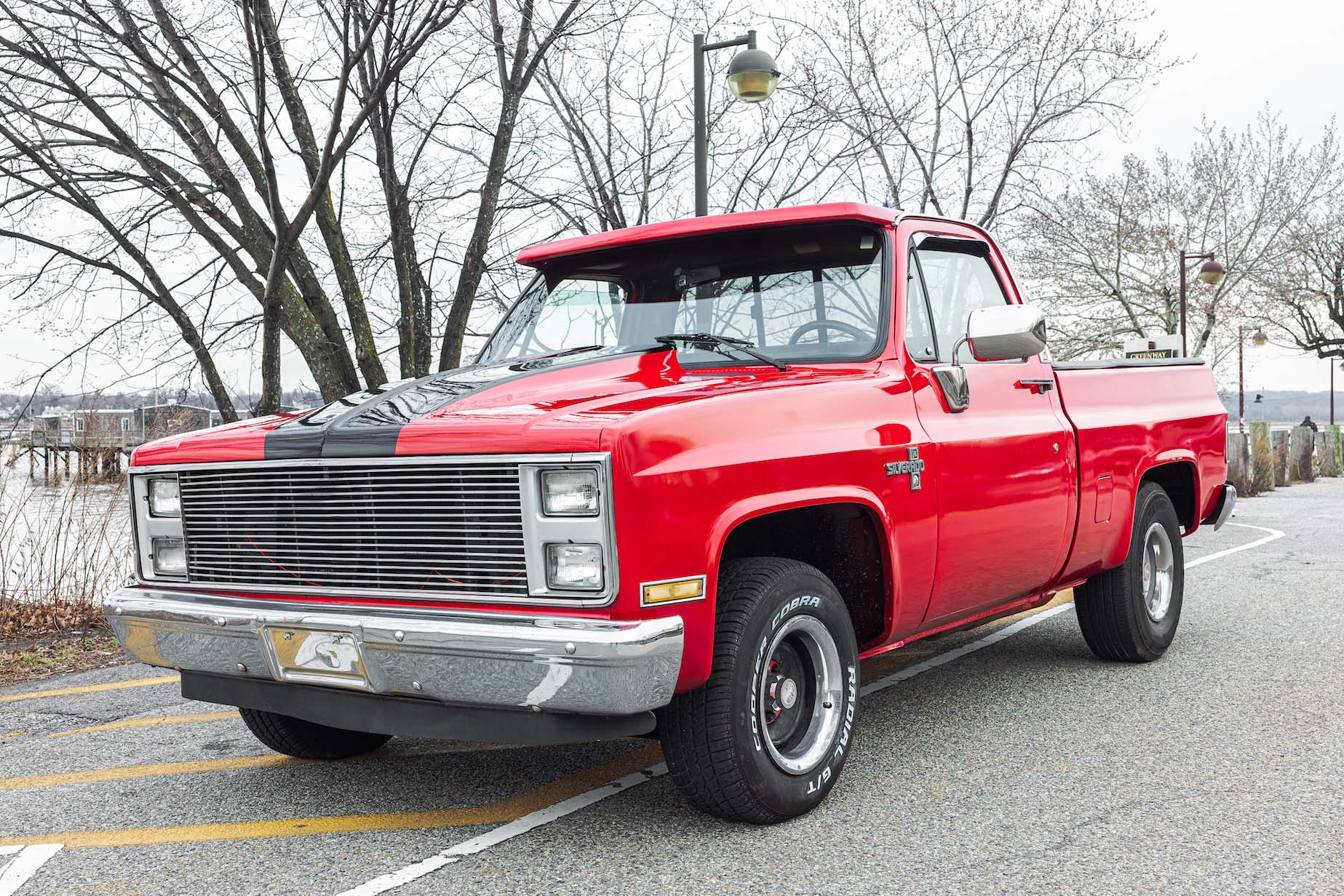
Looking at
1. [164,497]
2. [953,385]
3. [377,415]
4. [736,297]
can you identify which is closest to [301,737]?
[164,497]

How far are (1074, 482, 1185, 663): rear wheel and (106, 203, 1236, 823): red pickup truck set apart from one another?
513mm

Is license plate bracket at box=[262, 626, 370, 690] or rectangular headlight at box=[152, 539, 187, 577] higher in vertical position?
rectangular headlight at box=[152, 539, 187, 577]

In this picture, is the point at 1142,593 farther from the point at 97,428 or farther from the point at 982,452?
the point at 97,428

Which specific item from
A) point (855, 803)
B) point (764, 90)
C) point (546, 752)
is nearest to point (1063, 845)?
point (855, 803)

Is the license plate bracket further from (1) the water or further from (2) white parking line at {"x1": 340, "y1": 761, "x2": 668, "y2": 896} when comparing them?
(1) the water

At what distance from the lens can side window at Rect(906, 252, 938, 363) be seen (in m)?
4.55

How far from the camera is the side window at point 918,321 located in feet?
14.9

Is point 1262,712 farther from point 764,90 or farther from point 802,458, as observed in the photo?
point 764,90

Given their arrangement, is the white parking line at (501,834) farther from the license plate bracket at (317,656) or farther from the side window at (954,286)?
the side window at (954,286)

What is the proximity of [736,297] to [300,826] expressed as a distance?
8.21 ft

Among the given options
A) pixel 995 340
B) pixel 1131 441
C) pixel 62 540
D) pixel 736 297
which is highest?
pixel 736 297

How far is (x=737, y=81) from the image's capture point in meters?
11.0

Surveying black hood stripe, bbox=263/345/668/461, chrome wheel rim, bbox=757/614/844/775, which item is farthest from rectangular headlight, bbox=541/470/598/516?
chrome wheel rim, bbox=757/614/844/775

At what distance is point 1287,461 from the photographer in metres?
28.1
